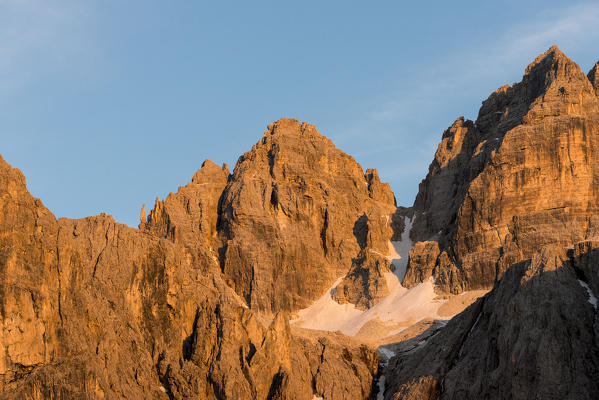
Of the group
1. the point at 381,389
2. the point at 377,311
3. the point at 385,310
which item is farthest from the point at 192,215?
the point at 381,389

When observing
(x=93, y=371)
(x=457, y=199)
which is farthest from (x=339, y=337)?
(x=457, y=199)

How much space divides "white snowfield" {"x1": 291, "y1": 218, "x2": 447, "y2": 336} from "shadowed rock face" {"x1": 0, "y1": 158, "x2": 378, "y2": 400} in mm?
26457

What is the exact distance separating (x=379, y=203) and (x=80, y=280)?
291ft

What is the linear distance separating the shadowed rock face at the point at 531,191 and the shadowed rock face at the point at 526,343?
121 ft

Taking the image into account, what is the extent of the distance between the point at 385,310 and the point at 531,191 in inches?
1036

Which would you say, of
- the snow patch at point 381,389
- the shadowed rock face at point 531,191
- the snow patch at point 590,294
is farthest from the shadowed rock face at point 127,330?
the shadowed rock face at point 531,191

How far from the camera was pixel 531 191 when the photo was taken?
159625 millimetres

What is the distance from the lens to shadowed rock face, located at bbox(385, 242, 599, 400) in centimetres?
10081

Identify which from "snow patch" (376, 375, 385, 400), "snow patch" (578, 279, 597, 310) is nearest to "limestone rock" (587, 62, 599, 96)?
"snow patch" (376, 375, 385, 400)

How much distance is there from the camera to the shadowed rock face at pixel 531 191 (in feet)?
513

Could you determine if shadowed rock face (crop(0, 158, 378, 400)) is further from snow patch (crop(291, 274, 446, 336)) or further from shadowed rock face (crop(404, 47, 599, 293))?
shadowed rock face (crop(404, 47, 599, 293))

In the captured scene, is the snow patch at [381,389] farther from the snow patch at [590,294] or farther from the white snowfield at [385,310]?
the white snowfield at [385,310]

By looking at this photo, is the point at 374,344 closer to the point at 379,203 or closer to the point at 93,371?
the point at 93,371

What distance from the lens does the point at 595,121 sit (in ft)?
534
